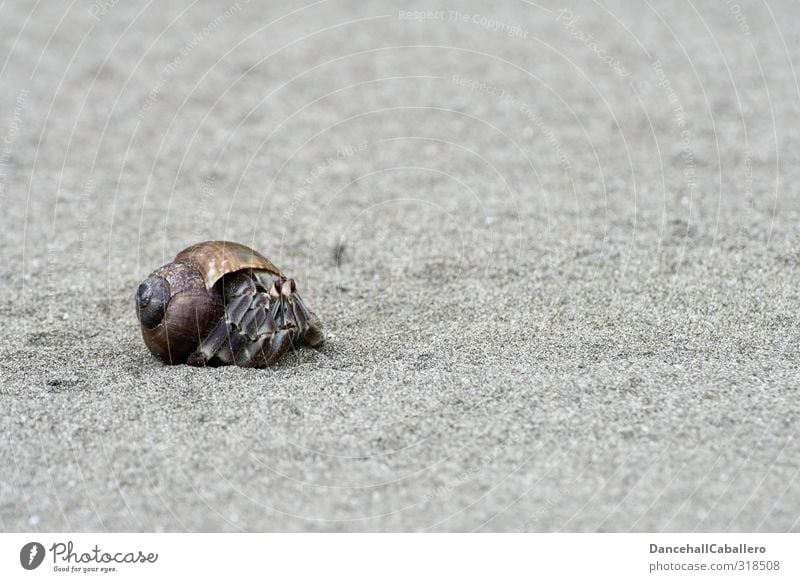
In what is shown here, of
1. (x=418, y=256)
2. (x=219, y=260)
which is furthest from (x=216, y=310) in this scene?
(x=418, y=256)

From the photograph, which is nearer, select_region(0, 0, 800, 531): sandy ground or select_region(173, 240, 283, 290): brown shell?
select_region(0, 0, 800, 531): sandy ground

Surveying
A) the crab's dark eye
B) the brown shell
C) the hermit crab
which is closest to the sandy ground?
the hermit crab

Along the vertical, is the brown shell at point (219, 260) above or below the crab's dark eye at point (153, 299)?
above

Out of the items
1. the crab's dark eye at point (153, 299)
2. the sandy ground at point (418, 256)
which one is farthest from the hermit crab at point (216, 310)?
the sandy ground at point (418, 256)

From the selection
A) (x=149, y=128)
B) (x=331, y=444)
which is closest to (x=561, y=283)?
(x=331, y=444)

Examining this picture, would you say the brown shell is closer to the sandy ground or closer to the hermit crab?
the hermit crab

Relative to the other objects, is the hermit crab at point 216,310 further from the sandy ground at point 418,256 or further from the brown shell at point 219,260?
the sandy ground at point 418,256

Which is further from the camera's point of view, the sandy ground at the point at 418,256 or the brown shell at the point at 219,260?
the brown shell at the point at 219,260
